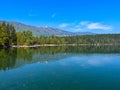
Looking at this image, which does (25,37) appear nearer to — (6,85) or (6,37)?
(6,37)

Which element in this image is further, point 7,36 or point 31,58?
point 7,36

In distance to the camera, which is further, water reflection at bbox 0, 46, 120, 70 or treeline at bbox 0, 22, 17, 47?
treeline at bbox 0, 22, 17, 47

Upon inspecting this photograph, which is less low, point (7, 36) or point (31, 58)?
point (7, 36)

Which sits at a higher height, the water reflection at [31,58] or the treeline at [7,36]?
the treeline at [7,36]

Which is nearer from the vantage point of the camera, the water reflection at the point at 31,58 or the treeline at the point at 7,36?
the water reflection at the point at 31,58

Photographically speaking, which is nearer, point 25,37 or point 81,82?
point 81,82

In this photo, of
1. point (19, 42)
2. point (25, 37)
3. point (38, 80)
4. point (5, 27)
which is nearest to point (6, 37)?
point (5, 27)

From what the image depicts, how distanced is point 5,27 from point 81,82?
101221 mm

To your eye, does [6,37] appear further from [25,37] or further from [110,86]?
Answer: [110,86]

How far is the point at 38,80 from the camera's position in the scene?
29.2 m

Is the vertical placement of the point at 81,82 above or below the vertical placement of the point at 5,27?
below

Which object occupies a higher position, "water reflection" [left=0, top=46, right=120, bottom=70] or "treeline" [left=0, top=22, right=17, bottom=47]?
"treeline" [left=0, top=22, right=17, bottom=47]

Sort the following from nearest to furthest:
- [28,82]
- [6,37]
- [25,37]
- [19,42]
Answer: [28,82], [6,37], [19,42], [25,37]

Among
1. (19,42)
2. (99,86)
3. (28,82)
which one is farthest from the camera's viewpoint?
(19,42)
